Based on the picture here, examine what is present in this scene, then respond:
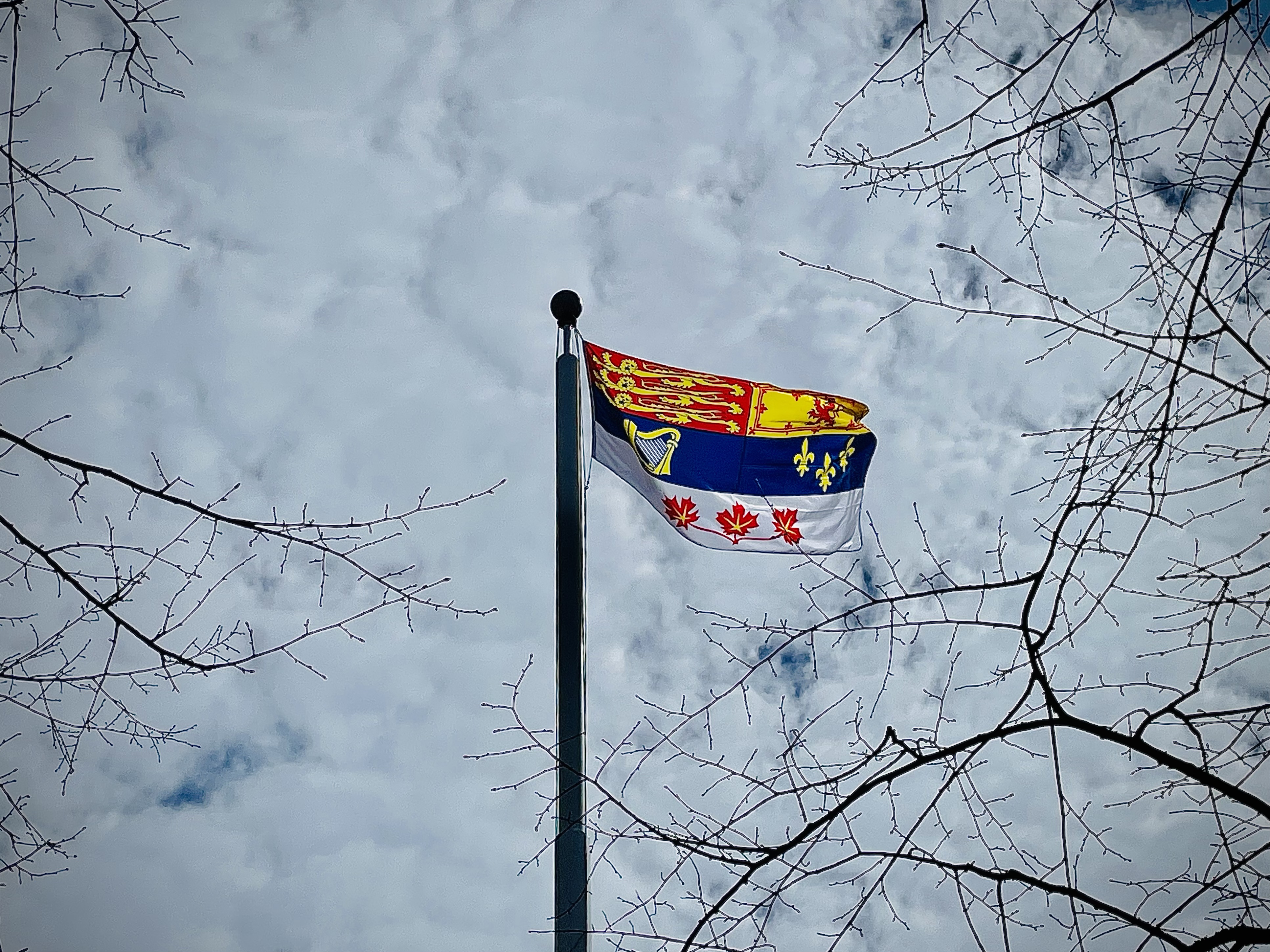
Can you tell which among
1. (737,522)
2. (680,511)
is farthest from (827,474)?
(680,511)

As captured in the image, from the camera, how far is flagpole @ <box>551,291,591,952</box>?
4312mm

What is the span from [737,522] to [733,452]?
68 cm

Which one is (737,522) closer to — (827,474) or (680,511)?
(680,511)

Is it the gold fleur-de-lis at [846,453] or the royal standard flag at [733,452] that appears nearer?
the royal standard flag at [733,452]

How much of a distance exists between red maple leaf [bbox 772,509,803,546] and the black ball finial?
2415 mm

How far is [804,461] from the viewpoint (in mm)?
8820

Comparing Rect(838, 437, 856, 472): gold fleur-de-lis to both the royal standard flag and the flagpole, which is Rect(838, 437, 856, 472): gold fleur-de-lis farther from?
the flagpole

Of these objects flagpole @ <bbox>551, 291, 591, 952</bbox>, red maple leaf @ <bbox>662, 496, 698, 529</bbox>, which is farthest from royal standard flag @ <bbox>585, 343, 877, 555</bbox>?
flagpole @ <bbox>551, 291, 591, 952</bbox>

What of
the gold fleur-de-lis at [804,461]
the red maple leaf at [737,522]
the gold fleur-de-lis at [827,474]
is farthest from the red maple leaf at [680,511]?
the gold fleur-de-lis at [827,474]

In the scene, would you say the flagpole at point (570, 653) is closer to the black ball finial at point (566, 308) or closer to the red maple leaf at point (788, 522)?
the black ball finial at point (566, 308)

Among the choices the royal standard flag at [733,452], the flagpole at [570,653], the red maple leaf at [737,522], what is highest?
the royal standard flag at [733,452]

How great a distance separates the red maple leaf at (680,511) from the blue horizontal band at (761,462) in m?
0.15

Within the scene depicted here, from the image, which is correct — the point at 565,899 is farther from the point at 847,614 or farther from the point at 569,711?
the point at 847,614

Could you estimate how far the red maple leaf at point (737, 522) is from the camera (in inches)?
319
